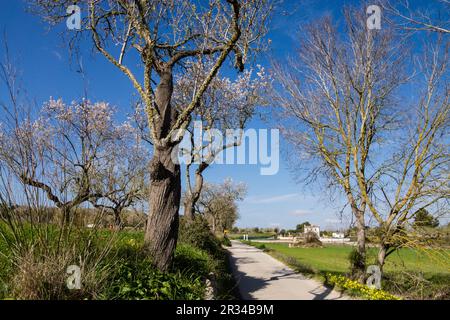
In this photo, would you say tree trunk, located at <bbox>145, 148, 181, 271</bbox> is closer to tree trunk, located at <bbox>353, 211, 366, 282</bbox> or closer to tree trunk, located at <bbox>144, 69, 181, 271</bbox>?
tree trunk, located at <bbox>144, 69, 181, 271</bbox>

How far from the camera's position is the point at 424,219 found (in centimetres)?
1240

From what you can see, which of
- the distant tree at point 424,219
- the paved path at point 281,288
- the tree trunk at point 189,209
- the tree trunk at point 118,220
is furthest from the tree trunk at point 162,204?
the tree trunk at point 189,209

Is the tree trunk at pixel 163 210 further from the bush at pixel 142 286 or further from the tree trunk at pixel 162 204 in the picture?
the bush at pixel 142 286

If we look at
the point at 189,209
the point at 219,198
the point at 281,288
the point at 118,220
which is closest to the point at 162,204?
the point at 118,220

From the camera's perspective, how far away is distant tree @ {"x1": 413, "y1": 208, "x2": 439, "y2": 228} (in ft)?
39.2

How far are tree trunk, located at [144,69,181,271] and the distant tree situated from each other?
9221mm

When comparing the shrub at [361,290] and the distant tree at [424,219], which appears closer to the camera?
the shrub at [361,290]

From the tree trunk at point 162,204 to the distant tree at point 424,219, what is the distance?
30.3 feet

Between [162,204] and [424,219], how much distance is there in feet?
32.9

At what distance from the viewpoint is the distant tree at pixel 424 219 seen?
11938 millimetres

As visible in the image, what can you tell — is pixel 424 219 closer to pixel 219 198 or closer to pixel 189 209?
pixel 189 209
